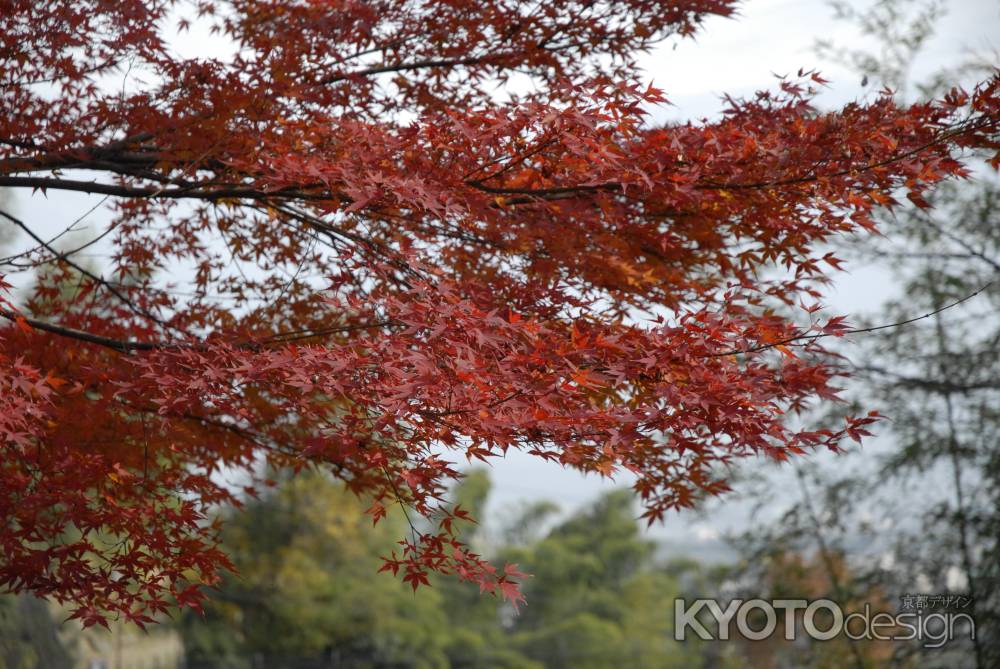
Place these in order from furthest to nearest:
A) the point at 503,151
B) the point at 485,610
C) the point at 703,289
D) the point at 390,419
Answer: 1. the point at 485,610
2. the point at 703,289
3. the point at 503,151
4. the point at 390,419

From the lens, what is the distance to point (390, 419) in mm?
2764

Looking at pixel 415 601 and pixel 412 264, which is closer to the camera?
pixel 412 264

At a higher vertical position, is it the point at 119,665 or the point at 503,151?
the point at 503,151

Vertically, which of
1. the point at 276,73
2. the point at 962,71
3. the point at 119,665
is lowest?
the point at 119,665

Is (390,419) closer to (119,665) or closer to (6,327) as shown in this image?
(6,327)

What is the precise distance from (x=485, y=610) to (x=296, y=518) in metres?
5.06

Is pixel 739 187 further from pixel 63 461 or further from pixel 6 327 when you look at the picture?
pixel 6 327

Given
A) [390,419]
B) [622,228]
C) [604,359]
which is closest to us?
[390,419]

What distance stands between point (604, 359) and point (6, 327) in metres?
2.92

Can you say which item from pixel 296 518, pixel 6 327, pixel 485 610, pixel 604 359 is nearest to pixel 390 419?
pixel 604 359

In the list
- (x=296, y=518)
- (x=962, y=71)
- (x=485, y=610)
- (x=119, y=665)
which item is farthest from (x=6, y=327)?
(x=485, y=610)

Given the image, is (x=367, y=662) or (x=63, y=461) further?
(x=367, y=662)

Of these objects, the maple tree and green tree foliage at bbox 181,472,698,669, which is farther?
green tree foliage at bbox 181,472,698,669

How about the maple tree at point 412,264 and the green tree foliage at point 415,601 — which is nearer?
the maple tree at point 412,264
